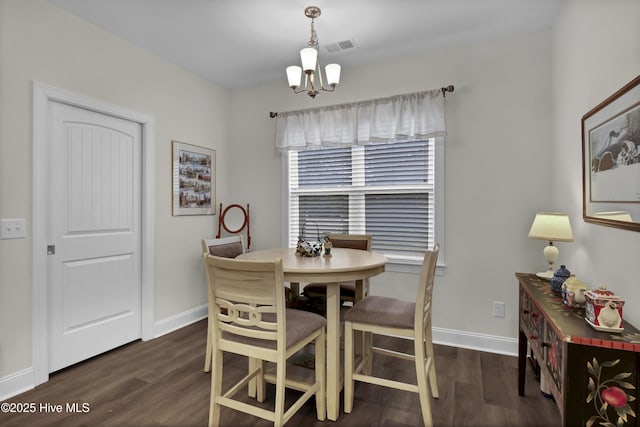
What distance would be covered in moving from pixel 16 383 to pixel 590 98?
400 centimetres

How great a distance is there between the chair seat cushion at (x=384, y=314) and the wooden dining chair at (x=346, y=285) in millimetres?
571

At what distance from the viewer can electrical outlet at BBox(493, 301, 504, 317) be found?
2.85 metres

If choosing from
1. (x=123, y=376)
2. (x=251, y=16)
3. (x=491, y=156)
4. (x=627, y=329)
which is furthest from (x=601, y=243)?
(x=123, y=376)

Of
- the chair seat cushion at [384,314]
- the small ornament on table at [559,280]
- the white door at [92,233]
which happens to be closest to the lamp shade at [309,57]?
the chair seat cushion at [384,314]

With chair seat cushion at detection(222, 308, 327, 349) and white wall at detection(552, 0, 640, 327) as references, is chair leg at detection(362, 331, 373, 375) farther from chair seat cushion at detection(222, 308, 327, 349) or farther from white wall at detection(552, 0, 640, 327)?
white wall at detection(552, 0, 640, 327)

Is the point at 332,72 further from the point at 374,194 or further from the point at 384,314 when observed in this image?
the point at 384,314

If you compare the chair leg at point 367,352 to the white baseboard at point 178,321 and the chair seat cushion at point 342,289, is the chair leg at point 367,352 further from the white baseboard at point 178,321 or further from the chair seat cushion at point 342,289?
the white baseboard at point 178,321

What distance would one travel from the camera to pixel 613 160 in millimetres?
1607

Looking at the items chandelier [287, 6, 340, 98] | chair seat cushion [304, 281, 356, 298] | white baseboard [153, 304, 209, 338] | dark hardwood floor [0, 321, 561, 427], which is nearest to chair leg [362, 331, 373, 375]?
dark hardwood floor [0, 321, 561, 427]

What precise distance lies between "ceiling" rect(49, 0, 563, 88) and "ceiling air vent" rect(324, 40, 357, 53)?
4cm

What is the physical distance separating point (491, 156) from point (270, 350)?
95.1 inches

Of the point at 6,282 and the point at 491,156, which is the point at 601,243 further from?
the point at 6,282

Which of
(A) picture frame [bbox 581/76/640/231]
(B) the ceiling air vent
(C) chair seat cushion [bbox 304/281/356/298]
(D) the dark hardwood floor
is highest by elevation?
(B) the ceiling air vent

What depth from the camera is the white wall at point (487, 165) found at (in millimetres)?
2736
